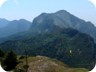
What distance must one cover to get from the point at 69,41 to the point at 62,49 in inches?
808

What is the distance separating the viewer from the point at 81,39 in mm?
165125

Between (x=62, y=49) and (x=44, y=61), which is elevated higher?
(x=44, y=61)

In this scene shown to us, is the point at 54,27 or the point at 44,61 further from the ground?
the point at 44,61

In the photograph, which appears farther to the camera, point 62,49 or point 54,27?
point 54,27

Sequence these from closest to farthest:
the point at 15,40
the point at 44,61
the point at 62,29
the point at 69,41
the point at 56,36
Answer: the point at 44,61
the point at 15,40
the point at 69,41
the point at 56,36
the point at 62,29

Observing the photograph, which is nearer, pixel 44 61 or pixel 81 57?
pixel 44 61

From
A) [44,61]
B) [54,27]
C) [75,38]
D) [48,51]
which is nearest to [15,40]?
[48,51]

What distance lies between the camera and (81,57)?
5231 inches

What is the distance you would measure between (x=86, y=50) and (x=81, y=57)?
14774 millimetres

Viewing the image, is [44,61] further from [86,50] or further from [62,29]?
[62,29]

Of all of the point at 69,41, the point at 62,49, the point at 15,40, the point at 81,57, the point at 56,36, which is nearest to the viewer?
the point at 81,57

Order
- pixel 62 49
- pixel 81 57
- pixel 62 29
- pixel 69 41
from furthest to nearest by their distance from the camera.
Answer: pixel 62 29 → pixel 69 41 → pixel 62 49 → pixel 81 57

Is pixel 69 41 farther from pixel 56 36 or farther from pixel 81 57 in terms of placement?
pixel 81 57

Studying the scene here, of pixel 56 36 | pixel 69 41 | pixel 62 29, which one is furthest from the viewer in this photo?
pixel 62 29
